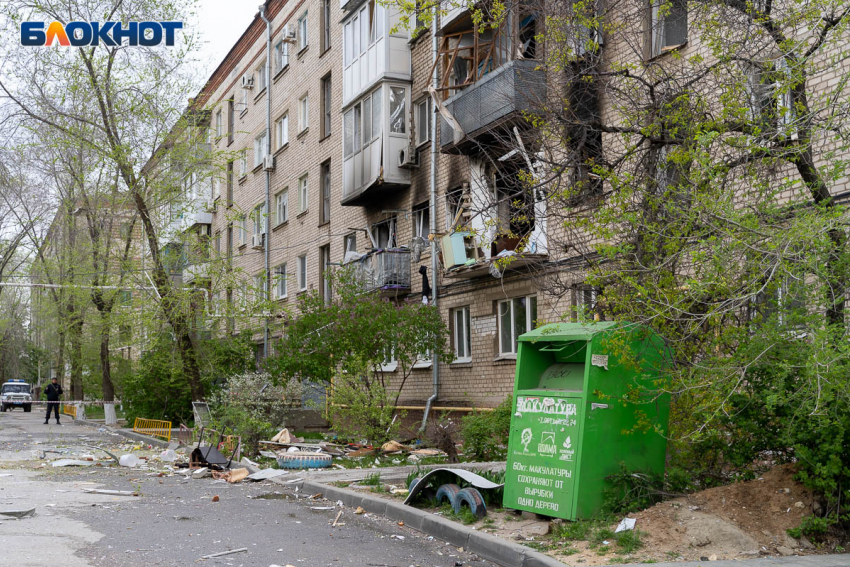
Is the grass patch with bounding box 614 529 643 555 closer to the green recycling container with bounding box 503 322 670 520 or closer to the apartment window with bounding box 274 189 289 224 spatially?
the green recycling container with bounding box 503 322 670 520

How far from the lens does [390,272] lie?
23.3 metres

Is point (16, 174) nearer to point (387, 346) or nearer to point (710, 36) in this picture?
point (387, 346)

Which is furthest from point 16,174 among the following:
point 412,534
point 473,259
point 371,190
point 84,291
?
point 412,534

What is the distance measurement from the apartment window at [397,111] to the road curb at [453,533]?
1391cm

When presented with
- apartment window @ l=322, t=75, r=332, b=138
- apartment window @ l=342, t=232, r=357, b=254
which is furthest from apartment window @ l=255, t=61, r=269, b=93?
apartment window @ l=342, t=232, r=357, b=254

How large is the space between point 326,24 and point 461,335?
1397cm

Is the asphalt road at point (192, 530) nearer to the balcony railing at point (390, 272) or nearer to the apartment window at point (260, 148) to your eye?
the balcony railing at point (390, 272)

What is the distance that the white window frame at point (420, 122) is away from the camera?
2284 cm

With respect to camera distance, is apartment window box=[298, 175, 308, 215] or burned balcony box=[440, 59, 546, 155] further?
apartment window box=[298, 175, 308, 215]

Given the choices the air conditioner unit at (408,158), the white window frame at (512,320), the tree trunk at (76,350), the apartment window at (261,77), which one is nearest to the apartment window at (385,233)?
the air conditioner unit at (408,158)

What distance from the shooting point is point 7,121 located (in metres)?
25.4

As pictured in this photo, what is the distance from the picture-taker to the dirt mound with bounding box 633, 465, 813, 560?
22.3 ft

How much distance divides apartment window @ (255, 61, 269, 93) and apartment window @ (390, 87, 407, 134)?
1366 cm

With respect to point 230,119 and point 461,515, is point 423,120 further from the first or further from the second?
point 230,119
